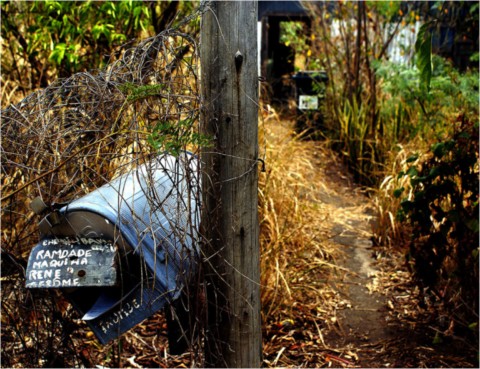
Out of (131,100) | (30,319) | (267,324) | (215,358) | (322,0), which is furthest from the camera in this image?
(322,0)

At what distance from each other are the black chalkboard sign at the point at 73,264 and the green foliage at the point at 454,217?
2362 mm

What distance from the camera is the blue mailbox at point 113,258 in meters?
2.84

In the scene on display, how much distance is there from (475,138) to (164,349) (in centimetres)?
244

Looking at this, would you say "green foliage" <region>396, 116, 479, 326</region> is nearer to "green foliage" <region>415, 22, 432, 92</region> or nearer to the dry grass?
"green foliage" <region>415, 22, 432, 92</region>

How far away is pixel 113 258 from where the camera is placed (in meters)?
2.84

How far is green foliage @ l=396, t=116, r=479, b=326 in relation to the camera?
4324 mm

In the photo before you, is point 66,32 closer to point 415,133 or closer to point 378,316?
point 378,316

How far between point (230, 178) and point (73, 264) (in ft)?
2.55

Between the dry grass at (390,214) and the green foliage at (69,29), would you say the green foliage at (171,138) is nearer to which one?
the green foliage at (69,29)

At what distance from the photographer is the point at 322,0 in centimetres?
1018

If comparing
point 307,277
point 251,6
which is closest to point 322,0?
point 307,277

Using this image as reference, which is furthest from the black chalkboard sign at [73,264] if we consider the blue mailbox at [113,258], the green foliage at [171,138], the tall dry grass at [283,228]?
the tall dry grass at [283,228]

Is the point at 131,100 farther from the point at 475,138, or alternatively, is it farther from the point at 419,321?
the point at 419,321

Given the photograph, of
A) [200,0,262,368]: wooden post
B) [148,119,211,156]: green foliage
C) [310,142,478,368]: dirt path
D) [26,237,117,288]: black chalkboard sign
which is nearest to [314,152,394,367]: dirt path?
[310,142,478,368]: dirt path
